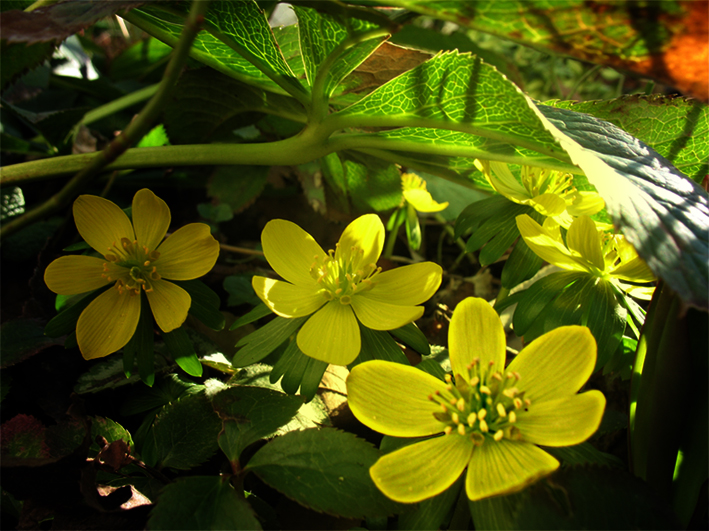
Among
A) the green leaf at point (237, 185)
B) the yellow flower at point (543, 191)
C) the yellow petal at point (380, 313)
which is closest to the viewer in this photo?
the yellow petal at point (380, 313)

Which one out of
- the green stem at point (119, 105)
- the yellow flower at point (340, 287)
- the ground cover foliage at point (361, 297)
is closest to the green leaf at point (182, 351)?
the ground cover foliage at point (361, 297)

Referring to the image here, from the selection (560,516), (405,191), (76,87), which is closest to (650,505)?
(560,516)

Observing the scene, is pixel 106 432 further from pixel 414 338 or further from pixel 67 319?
pixel 414 338

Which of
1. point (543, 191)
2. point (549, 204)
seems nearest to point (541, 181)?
point (543, 191)

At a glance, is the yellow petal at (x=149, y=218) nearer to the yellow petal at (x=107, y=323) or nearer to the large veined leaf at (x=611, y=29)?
the yellow petal at (x=107, y=323)

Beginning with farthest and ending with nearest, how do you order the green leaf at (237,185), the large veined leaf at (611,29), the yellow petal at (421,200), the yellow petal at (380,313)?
1. the green leaf at (237,185)
2. the yellow petal at (421,200)
3. the yellow petal at (380,313)
4. the large veined leaf at (611,29)

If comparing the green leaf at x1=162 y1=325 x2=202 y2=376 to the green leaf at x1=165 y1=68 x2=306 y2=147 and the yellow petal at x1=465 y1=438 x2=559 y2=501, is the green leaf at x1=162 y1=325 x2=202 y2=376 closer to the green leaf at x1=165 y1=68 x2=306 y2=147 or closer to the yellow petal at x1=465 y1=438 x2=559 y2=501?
the yellow petal at x1=465 y1=438 x2=559 y2=501
